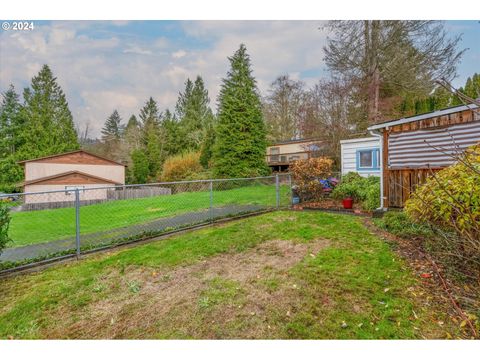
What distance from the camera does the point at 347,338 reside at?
6.13 ft

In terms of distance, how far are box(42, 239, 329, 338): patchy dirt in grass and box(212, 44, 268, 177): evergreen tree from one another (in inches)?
535

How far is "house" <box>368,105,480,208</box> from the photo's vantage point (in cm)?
478

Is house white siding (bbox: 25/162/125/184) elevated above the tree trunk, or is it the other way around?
the tree trunk

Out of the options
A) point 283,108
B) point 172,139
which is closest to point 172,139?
point 172,139

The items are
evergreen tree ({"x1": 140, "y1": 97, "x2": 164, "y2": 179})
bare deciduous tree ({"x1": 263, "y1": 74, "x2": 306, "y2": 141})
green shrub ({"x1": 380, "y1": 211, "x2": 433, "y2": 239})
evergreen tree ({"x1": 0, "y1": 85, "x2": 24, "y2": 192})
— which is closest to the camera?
green shrub ({"x1": 380, "y1": 211, "x2": 433, "y2": 239})

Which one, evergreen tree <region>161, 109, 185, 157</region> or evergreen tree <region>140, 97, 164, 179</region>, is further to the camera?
evergreen tree <region>161, 109, 185, 157</region>

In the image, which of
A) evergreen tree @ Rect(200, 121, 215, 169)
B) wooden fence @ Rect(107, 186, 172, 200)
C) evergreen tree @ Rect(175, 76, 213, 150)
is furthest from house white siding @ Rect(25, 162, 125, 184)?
evergreen tree @ Rect(200, 121, 215, 169)

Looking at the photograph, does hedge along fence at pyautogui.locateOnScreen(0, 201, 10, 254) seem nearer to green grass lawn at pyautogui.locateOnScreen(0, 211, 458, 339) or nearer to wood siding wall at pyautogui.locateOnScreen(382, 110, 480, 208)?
green grass lawn at pyautogui.locateOnScreen(0, 211, 458, 339)

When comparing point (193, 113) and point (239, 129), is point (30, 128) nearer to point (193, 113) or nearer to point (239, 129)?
point (193, 113)

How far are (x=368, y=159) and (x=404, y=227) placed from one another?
202 inches

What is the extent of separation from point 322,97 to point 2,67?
12888 millimetres

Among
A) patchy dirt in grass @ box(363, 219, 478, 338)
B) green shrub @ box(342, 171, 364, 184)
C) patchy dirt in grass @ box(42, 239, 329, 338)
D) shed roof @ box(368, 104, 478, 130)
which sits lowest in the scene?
patchy dirt in grass @ box(42, 239, 329, 338)
